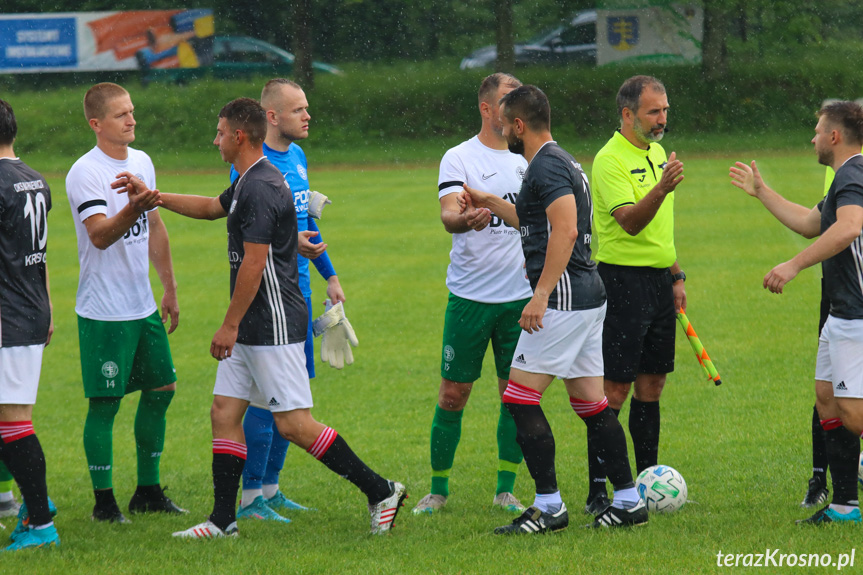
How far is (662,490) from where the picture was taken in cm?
541

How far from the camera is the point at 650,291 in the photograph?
18.5 feet

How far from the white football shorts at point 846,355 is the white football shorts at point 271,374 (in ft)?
8.98

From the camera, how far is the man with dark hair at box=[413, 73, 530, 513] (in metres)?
5.83

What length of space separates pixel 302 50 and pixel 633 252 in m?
35.3

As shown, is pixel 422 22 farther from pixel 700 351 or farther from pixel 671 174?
pixel 671 174

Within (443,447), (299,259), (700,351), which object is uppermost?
(299,259)

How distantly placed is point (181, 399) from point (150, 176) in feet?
12.0

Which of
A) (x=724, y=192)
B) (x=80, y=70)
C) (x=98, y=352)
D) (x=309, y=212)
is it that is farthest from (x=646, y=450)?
(x=80, y=70)

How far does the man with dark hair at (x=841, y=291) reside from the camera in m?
4.79

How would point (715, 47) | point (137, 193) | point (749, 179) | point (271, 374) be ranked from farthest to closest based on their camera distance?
point (715, 47), point (749, 179), point (137, 193), point (271, 374)

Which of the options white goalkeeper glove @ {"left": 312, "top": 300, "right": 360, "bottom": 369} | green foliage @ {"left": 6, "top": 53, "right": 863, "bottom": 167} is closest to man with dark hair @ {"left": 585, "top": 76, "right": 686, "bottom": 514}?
white goalkeeper glove @ {"left": 312, "top": 300, "right": 360, "bottom": 369}

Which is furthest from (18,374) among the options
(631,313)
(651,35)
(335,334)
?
(651,35)

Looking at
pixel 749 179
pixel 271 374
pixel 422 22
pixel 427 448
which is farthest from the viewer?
pixel 422 22

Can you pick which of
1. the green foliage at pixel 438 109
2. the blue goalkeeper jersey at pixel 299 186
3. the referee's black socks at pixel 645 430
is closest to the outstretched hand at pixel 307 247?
the blue goalkeeper jersey at pixel 299 186
